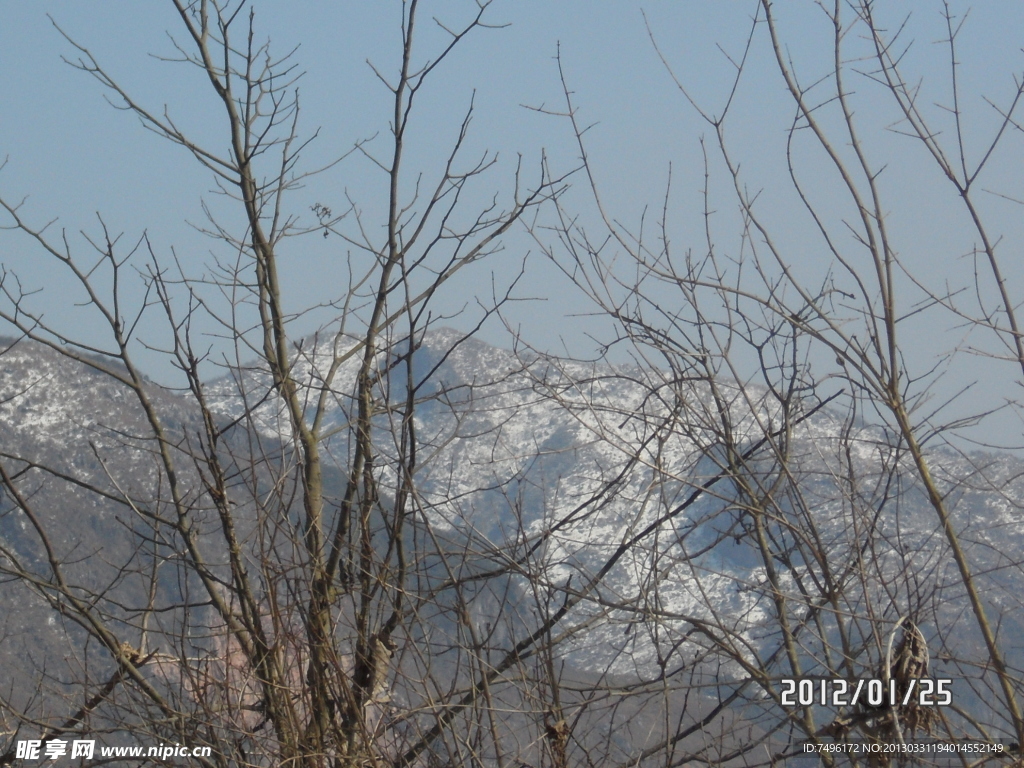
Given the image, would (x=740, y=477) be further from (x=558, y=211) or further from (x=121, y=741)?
(x=121, y=741)

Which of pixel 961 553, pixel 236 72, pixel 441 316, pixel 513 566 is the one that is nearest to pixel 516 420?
pixel 441 316

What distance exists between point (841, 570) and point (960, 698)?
0.75 m

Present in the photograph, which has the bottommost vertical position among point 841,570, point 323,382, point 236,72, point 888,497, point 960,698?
point 960,698

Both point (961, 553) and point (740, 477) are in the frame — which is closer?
point (961, 553)

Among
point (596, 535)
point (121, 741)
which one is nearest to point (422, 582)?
point (596, 535)

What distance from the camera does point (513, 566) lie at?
3084mm

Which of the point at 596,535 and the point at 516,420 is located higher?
the point at 516,420

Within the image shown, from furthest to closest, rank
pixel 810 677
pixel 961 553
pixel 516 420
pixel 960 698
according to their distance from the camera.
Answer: pixel 516 420 < pixel 960 698 < pixel 810 677 < pixel 961 553

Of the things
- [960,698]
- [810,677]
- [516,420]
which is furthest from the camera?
[516,420]
